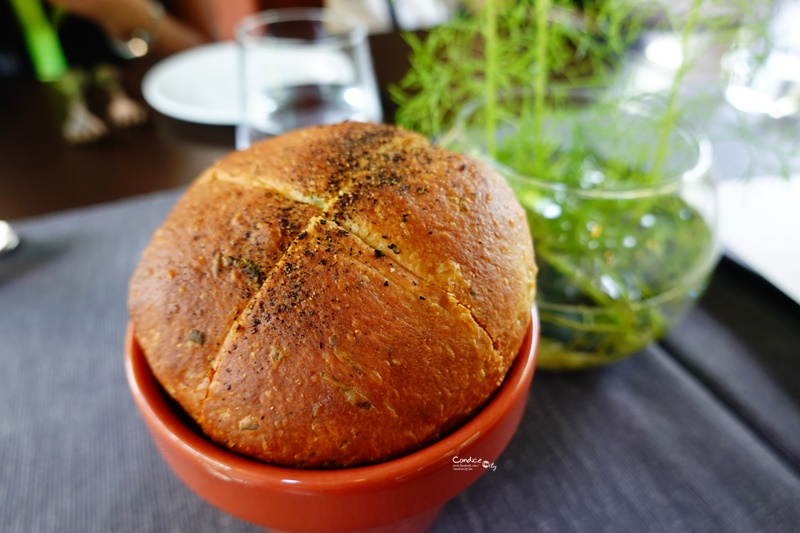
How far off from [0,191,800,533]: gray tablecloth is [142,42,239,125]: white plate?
1.40 ft

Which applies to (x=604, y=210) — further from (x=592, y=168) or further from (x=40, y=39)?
(x=40, y=39)

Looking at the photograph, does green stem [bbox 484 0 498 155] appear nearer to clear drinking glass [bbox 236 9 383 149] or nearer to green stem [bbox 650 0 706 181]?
green stem [bbox 650 0 706 181]

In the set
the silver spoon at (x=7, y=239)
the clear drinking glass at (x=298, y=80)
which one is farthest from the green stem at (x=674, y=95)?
the silver spoon at (x=7, y=239)

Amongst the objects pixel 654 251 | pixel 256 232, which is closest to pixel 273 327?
pixel 256 232

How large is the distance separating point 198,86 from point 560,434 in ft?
3.51

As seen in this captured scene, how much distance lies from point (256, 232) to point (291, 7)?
5.80ft

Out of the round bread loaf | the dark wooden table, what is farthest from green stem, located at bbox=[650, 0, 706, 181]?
the dark wooden table

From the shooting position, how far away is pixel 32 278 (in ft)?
2.54

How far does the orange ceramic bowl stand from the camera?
36 cm

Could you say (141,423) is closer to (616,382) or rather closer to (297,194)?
(297,194)

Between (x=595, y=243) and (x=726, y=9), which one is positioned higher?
(x=726, y=9)

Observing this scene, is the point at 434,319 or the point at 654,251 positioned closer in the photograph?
the point at 434,319

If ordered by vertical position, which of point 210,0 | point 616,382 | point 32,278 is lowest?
point 616,382

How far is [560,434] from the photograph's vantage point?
59cm
